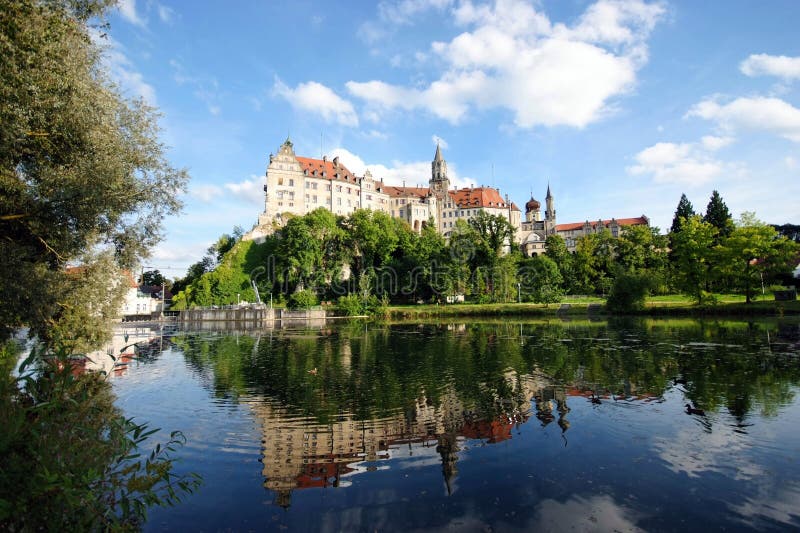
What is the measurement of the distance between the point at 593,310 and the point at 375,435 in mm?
65108

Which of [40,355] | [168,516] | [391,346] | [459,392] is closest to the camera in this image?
[40,355]

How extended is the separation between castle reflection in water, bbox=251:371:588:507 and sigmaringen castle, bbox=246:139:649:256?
85362 mm

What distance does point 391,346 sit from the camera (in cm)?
3484

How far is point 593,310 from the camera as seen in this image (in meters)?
69.6

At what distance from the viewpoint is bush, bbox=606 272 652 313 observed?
6203 cm

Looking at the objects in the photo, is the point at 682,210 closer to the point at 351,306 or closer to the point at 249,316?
the point at 351,306

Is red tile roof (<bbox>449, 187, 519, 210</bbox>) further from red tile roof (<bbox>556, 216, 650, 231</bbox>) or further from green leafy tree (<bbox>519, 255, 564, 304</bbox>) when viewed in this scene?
green leafy tree (<bbox>519, 255, 564, 304</bbox>)

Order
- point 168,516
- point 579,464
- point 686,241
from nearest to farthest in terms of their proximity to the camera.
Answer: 1. point 168,516
2. point 579,464
3. point 686,241

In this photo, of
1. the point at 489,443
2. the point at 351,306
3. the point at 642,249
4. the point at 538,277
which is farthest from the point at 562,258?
the point at 489,443

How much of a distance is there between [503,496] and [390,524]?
239 cm

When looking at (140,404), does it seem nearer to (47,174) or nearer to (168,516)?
(47,174)

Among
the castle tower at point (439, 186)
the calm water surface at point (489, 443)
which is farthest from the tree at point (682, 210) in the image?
the calm water surface at point (489, 443)

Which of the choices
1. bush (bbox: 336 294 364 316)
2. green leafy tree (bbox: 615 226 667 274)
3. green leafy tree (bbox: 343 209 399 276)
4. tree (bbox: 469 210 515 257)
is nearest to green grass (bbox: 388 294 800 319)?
bush (bbox: 336 294 364 316)

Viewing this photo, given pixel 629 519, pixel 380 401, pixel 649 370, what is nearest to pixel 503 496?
pixel 629 519
